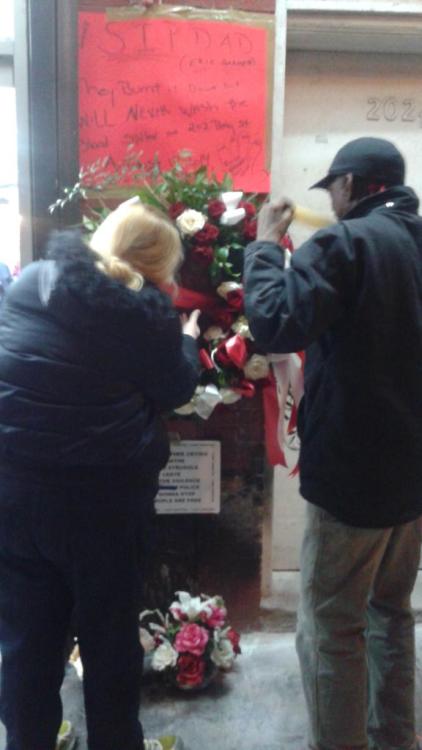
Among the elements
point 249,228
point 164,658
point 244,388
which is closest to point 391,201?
point 249,228

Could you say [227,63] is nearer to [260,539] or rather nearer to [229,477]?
[229,477]

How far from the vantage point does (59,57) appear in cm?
241

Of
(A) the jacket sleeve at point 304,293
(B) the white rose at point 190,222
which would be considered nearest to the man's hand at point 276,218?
(A) the jacket sleeve at point 304,293

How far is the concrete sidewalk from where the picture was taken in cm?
231

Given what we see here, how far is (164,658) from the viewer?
2461 mm

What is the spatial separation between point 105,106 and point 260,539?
1627 mm

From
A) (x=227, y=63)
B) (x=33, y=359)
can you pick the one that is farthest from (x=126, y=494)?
(x=227, y=63)

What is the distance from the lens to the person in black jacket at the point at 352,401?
1751 millimetres

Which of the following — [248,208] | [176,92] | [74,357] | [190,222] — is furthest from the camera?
[176,92]

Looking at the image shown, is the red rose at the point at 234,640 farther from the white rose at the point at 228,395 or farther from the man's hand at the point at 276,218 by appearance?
the man's hand at the point at 276,218

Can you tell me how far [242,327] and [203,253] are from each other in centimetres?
27

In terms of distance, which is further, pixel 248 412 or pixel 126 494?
pixel 248 412

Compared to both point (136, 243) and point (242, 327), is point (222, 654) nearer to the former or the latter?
point (242, 327)

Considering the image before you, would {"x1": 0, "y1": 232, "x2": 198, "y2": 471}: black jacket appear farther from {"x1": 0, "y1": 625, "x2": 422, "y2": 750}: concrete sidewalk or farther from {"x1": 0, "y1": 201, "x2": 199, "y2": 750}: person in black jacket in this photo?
{"x1": 0, "y1": 625, "x2": 422, "y2": 750}: concrete sidewalk
